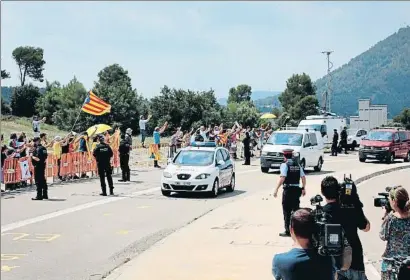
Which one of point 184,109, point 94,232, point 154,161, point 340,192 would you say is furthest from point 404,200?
point 184,109

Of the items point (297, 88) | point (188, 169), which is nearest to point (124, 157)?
point (188, 169)

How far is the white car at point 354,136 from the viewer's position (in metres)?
48.0

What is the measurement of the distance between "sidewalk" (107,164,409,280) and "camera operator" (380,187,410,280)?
288cm

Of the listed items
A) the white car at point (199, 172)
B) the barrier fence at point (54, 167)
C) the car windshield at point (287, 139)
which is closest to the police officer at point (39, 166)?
the barrier fence at point (54, 167)

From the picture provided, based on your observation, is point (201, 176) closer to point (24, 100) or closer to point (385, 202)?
point (385, 202)

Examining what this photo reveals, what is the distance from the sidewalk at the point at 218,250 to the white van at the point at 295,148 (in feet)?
39.7

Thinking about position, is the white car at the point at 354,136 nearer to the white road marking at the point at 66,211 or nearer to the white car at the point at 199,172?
the white car at the point at 199,172

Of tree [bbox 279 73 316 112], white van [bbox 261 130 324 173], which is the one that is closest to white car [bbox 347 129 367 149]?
white van [bbox 261 130 324 173]

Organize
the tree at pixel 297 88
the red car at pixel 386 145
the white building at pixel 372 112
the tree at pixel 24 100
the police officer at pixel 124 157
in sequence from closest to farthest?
the police officer at pixel 124 157 → the white building at pixel 372 112 → the red car at pixel 386 145 → the tree at pixel 24 100 → the tree at pixel 297 88

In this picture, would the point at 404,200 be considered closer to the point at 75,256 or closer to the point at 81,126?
the point at 75,256

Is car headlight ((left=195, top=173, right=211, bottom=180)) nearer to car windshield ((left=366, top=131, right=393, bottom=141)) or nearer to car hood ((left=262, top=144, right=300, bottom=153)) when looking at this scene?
car hood ((left=262, top=144, right=300, bottom=153))

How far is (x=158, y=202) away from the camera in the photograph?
18297mm

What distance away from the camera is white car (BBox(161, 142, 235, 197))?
1933cm

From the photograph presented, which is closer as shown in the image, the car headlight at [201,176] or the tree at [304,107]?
the car headlight at [201,176]
